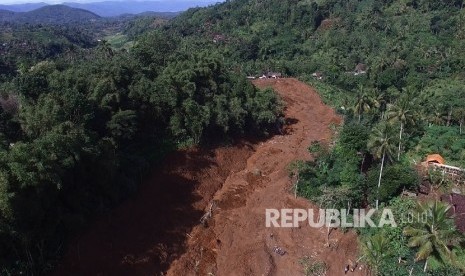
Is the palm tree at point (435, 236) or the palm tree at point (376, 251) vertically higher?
the palm tree at point (435, 236)

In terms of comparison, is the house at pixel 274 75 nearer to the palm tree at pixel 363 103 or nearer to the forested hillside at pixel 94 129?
the forested hillside at pixel 94 129

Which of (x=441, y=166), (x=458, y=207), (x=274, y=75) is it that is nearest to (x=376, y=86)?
(x=274, y=75)

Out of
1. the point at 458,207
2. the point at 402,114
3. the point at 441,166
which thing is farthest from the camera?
the point at 402,114

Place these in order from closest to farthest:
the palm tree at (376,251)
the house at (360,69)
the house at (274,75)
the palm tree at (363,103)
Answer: the palm tree at (376,251)
the palm tree at (363,103)
the house at (274,75)
the house at (360,69)

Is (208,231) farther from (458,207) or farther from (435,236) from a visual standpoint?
(458,207)

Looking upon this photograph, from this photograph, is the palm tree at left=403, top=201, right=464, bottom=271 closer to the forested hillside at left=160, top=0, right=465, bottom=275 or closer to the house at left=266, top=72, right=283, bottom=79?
the forested hillside at left=160, top=0, right=465, bottom=275

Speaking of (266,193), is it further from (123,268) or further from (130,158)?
(123,268)

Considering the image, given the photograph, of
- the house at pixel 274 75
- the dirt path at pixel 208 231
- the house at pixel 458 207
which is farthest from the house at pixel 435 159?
the house at pixel 274 75

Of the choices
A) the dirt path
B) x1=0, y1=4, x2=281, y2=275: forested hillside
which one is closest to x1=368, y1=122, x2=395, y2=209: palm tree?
the dirt path
